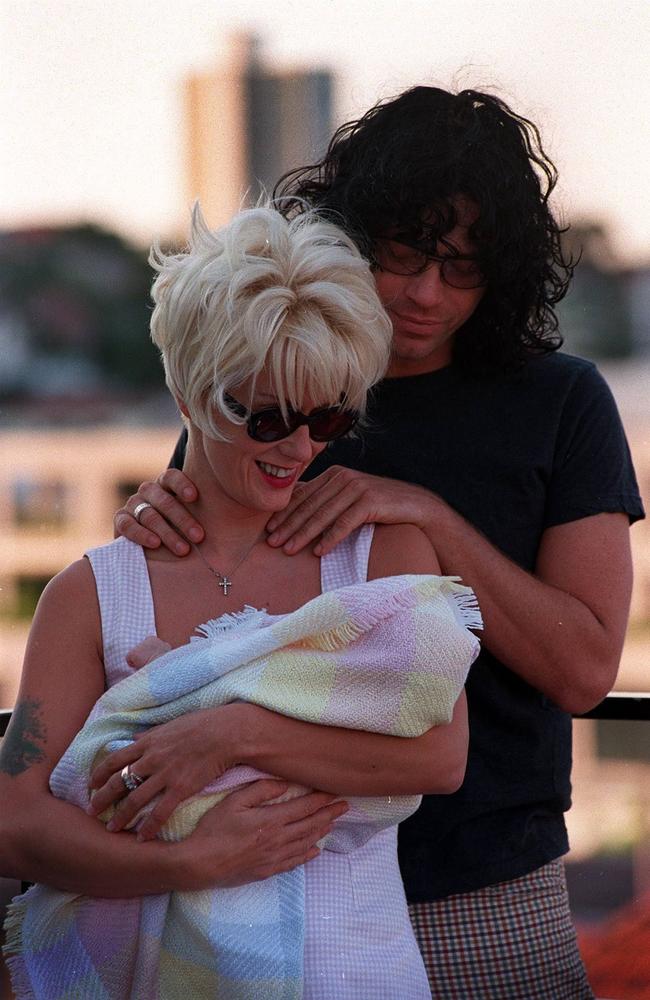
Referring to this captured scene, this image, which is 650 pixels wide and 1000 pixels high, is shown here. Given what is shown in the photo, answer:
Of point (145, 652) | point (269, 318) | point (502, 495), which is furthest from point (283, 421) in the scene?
point (502, 495)

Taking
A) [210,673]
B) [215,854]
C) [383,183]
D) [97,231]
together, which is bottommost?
[97,231]

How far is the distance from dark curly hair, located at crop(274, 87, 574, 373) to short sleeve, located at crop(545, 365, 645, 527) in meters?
0.11

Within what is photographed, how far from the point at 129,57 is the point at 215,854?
681cm

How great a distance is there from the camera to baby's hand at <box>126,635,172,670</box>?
1.62 meters

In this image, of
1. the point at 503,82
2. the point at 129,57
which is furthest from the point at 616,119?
the point at 503,82

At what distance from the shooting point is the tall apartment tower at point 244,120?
23.8 feet

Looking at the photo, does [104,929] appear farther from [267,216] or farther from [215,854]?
[267,216]

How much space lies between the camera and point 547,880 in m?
2.04

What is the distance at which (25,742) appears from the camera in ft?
5.32

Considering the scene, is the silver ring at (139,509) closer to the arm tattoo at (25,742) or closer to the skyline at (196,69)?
the arm tattoo at (25,742)

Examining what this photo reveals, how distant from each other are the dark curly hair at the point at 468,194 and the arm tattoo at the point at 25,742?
2.78 feet

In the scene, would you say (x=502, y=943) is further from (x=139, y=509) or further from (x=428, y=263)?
(x=428, y=263)

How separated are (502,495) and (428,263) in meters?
0.39

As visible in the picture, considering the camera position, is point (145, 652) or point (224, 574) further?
point (224, 574)
